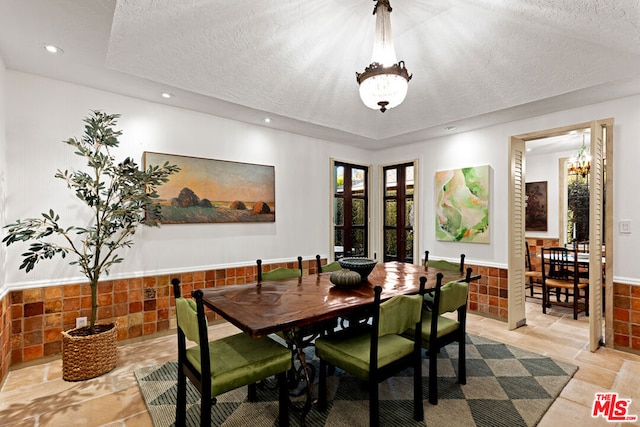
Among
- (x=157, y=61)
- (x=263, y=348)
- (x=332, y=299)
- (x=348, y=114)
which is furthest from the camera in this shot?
(x=348, y=114)

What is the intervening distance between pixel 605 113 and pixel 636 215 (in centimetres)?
108

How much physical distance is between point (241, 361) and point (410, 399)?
129 cm

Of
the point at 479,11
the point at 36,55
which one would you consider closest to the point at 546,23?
the point at 479,11

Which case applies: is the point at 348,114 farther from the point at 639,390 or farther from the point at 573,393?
the point at 639,390

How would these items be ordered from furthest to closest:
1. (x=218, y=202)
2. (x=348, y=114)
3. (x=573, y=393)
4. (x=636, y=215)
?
(x=348, y=114)
(x=218, y=202)
(x=636, y=215)
(x=573, y=393)

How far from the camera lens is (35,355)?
276cm

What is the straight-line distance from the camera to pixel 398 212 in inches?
209

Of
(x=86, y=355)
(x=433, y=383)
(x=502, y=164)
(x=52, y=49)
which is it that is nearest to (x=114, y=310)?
(x=86, y=355)

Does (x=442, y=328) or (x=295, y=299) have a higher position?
(x=295, y=299)

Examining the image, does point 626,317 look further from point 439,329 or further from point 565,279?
point 439,329

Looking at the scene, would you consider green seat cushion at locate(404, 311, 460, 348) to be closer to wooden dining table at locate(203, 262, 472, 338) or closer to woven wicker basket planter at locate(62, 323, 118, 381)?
wooden dining table at locate(203, 262, 472, 338)

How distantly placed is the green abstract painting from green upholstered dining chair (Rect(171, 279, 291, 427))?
3.30 metres

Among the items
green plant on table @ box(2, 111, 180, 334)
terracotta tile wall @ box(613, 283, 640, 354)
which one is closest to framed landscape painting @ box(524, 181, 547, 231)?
terracotta tile wall @ box(613, 283, 640, 354)

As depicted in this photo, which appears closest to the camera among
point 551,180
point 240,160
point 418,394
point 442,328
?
point 418,394
